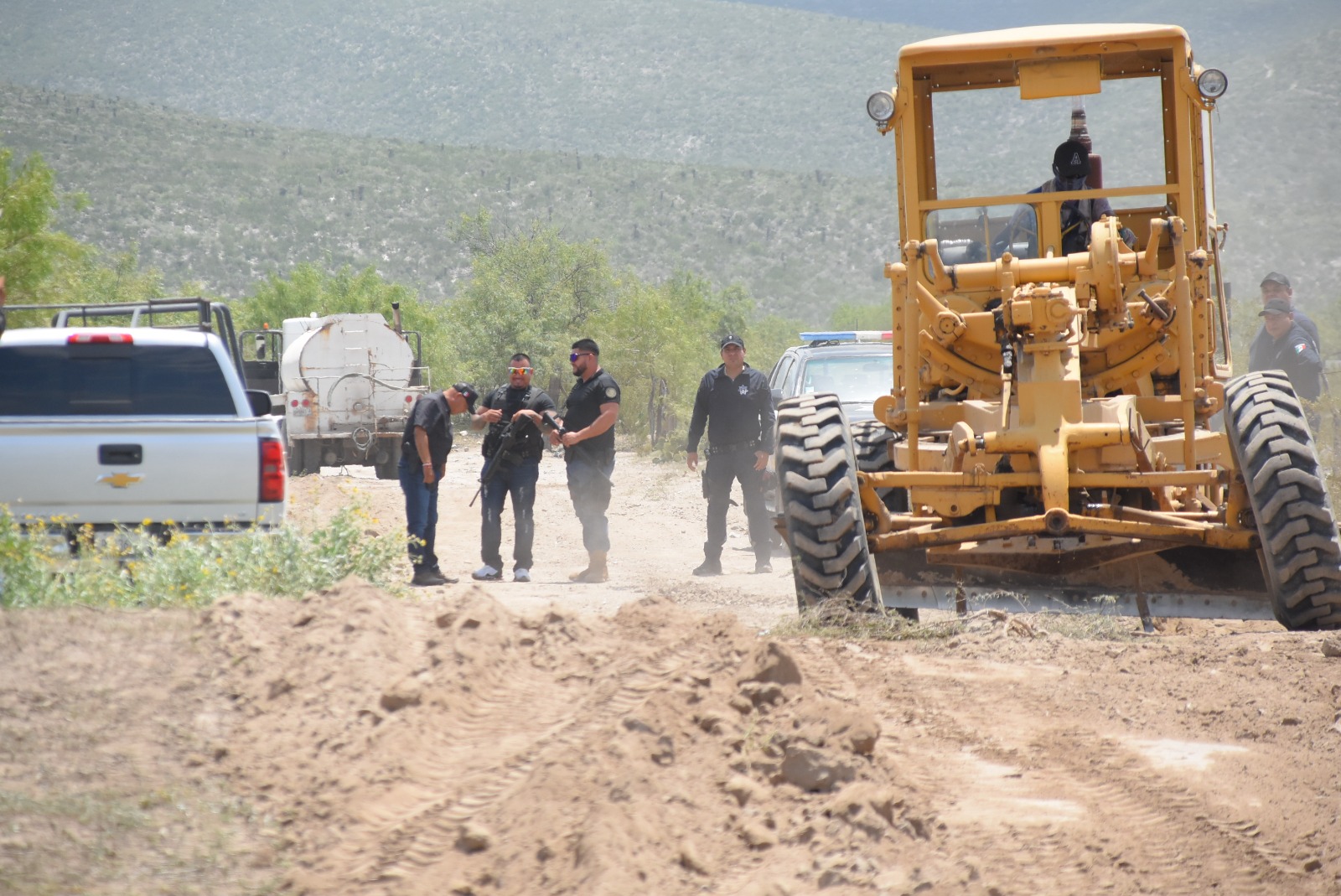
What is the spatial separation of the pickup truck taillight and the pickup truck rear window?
1.23ft

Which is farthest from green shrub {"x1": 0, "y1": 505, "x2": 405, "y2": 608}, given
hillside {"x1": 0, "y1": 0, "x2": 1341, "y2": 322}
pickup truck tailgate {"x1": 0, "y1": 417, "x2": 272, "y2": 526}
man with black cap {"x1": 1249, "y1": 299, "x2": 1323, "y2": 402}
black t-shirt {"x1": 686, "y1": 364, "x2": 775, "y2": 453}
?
hillside {"x1": 0, "y1": 0, "x2": 1341, "y2": 322}

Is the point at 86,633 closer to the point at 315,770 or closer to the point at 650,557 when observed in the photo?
the point at 315,770

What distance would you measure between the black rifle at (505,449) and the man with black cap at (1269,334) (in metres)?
6.40

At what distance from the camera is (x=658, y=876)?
12.1 feet

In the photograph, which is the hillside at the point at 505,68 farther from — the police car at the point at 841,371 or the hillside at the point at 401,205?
the police car at the point at 841,371

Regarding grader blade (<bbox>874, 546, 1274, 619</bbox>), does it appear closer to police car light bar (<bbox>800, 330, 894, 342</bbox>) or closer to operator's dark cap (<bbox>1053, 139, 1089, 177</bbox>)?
operator's dark cap (<bbox>1053, 139, 1089, 177</bbox>)

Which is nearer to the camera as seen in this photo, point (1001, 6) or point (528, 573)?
point (528, 573)

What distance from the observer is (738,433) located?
12.2 metres

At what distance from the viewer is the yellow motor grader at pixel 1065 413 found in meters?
6.95

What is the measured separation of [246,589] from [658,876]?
3691mm

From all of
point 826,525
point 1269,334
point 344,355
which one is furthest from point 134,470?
point 344,355

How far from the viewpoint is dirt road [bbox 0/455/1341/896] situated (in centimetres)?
377

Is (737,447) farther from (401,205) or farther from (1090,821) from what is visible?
(401,205)

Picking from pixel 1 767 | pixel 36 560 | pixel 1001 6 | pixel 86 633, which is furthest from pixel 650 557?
pixel 1001 6
